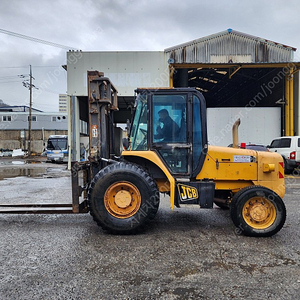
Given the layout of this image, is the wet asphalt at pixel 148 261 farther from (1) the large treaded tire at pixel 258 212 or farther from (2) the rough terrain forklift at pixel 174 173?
(2) the rough terrain forklift at pixel 174 173

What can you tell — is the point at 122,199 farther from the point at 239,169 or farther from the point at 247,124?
the point at 247,124

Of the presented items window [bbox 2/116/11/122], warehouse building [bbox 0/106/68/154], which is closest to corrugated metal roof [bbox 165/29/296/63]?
warehouse building [bbox 0/106/68/154]

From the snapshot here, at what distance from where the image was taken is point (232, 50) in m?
16.0

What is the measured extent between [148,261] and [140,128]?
219 cm

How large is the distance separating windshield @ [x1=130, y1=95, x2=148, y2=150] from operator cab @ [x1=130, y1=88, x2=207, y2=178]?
0.02 metres

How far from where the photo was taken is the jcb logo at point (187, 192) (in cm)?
469

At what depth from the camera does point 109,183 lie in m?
4.56

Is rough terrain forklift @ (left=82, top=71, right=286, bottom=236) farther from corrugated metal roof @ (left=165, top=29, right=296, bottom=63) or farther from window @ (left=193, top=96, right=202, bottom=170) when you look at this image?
→ corrugated metal roof @ (left=165, top=29, right=296, bottom=63)

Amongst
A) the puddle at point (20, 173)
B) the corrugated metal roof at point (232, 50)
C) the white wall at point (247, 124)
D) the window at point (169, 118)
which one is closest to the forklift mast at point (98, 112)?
the window at point (169, 118)

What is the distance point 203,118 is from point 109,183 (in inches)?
76.4

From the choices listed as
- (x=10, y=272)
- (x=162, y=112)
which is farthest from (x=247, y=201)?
(x=10, y=272)

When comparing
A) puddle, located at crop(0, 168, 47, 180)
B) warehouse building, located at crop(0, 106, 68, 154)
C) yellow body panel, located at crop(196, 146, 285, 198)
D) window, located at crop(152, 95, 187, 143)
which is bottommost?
puddle, located at crop(0, 168, 47, 180)

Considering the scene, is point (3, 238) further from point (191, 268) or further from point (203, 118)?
point (203, 118)

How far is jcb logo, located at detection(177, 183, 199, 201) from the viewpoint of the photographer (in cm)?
469
